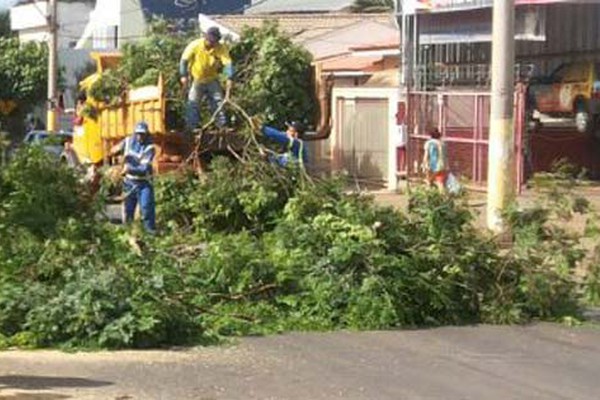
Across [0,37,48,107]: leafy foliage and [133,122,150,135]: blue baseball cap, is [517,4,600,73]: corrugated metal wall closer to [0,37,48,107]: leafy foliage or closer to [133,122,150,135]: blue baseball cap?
[133,122,150,135]: blue baseball cap

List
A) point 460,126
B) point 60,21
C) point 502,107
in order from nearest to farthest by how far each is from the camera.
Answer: point 502,107 < point 460,126 < point 60,21

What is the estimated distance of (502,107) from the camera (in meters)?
14.7

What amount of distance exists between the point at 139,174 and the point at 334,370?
8108 millimetres

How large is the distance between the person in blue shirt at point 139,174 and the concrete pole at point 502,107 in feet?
14.2

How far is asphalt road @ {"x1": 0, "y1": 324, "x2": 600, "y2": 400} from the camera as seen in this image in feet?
26.4

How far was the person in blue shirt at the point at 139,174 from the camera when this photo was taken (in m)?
15.7

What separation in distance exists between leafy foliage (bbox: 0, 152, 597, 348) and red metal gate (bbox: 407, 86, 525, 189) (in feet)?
39.2

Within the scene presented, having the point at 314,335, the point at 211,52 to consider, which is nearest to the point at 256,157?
the point at 211,52

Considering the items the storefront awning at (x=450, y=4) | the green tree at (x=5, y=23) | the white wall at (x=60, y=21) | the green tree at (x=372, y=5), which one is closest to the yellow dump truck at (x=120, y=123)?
the storefront awning at (x=450, y=4)

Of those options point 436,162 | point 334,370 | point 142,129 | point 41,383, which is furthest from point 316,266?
point 436,162

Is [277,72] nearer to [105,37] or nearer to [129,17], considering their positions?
[129,17]

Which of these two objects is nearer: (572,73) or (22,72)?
(572,73)

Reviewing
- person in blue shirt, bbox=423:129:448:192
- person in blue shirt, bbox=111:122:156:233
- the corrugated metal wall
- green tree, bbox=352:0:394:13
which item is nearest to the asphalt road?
person in blue shirt, bbox=111:122:156:233

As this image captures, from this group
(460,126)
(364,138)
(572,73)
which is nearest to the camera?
(460,126)
